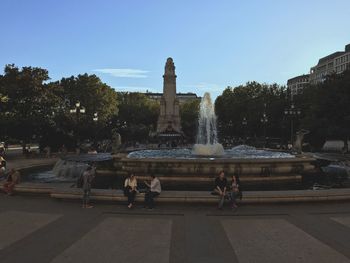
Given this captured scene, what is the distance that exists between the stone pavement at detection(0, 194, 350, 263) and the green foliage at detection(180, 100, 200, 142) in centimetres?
10298

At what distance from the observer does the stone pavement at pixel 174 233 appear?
852 cm

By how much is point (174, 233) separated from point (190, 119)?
415 ft

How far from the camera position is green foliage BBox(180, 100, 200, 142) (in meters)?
124

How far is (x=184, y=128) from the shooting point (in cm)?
12531

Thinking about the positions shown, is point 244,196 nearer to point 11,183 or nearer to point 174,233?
point 174,233

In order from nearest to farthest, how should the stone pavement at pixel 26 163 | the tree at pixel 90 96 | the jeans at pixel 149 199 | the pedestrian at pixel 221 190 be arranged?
the pedestrian at pixel 221 190
the jeans at pixel 149 199
the stone pavement at pixel 26 163
the tree at pixel 90 96

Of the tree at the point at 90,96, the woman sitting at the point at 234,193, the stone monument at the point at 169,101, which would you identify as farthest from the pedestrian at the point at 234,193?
the stone monument at the point at 169,101

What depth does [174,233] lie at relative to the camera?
1041cm

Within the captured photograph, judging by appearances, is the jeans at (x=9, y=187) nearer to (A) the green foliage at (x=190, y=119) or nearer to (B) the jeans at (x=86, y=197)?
(B) the jeans at (x=86, y=197)

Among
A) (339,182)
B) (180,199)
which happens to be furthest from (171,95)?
(180,199)

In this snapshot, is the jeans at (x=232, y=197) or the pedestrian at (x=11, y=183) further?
the pedestrian at (x=11, y=183)

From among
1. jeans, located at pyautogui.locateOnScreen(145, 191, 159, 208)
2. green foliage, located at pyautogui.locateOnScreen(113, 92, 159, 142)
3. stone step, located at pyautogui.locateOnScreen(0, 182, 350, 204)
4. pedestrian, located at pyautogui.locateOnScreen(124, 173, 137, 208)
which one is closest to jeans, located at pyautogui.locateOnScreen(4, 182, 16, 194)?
stone step, located at pyautogui.locateOnScreen(0, 182, 350, 204)

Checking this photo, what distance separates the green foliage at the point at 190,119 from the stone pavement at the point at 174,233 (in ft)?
338

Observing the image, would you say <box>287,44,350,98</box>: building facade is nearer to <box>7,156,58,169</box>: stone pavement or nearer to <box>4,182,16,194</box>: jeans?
<box>7,156,58,169</box>: stone pavement
